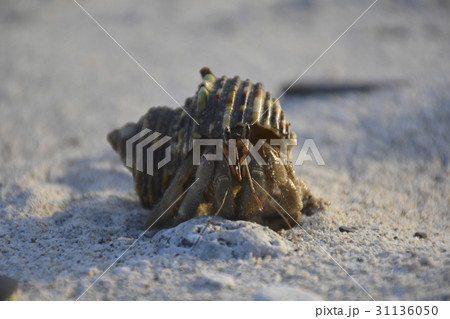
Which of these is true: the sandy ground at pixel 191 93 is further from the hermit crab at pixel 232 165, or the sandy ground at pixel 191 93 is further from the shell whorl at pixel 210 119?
the shell whorl at pixel 210 119

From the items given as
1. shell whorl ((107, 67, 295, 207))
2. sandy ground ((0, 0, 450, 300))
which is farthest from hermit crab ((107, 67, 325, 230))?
sandy ground ((0, 0, 450, 300))

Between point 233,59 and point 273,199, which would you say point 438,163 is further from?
point 233,59

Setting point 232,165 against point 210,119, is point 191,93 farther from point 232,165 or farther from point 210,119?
point 232,165

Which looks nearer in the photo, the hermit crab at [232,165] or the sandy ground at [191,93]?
the sandy ground at [191,93]


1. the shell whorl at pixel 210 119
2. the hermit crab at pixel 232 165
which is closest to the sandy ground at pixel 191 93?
the hermit crab at pixel 232 165
